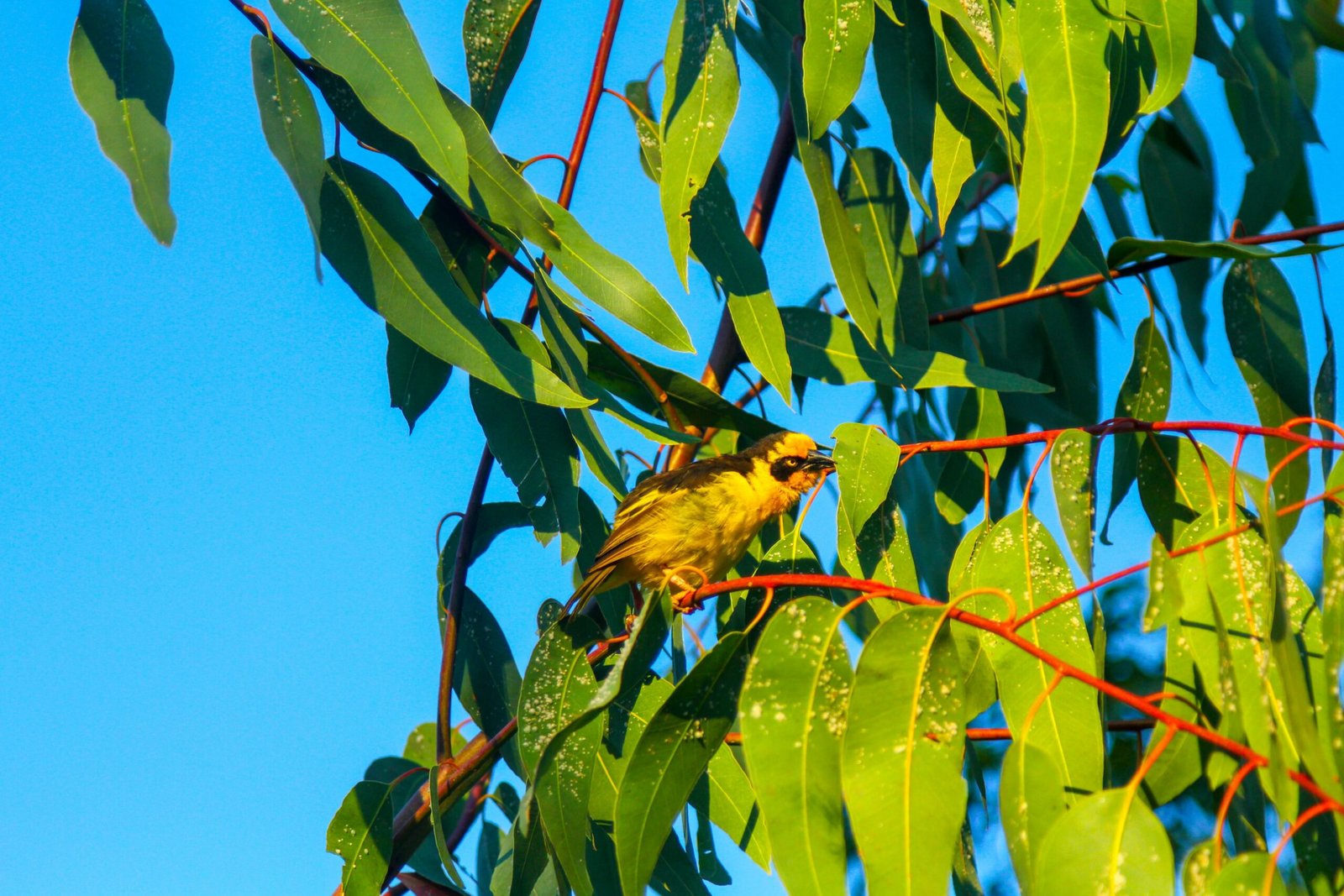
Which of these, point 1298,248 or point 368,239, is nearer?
point 1298,248

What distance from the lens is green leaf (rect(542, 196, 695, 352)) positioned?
84.1 inches

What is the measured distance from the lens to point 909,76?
2.44m

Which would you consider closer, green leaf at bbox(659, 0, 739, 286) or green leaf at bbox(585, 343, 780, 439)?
green leaf at bbox(659, 0, 739, 286)

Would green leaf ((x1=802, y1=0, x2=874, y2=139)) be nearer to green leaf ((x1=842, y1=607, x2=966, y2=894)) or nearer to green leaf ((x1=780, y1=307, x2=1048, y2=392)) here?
green leaf ((x1=780, y1=307, x2=1048, y2=392))

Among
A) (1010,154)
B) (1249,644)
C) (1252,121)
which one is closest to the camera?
(1249,644)

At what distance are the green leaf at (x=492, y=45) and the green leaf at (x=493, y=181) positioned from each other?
0.42 metres

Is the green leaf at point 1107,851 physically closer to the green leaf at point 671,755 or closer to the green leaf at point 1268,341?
the green leaf at point 671,755

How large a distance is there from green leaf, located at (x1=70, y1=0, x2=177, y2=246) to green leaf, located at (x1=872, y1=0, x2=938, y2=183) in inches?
52.8

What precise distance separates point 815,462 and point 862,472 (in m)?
0.85

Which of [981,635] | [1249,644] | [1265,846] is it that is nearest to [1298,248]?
[1249,644]

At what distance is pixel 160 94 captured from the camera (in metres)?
2.00

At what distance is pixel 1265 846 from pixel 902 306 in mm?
1286

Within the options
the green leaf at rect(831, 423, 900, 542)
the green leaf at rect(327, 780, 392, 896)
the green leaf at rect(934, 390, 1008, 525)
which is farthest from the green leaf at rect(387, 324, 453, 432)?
the green leaf at rect(934, 390, 1008, 525)

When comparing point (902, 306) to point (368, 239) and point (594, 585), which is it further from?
point (368, 239)
